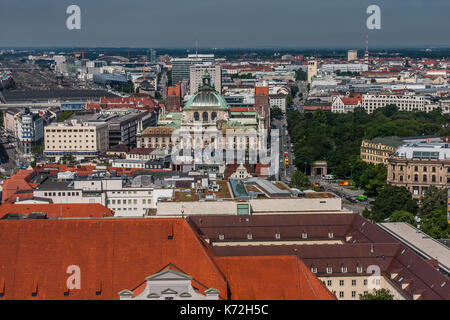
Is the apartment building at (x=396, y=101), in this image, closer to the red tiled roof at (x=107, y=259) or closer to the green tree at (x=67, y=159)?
the green tree at (x=67, y=159)

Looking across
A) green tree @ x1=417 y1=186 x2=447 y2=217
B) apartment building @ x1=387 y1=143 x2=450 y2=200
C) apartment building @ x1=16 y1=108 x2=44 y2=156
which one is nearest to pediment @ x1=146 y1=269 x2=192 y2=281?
green tree @ x1=417 y1=186 x2=447 y2=217

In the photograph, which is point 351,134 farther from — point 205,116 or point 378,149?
point 205,116

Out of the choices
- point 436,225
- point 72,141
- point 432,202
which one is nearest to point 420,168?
point 432,202

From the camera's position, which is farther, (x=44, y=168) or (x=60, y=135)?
(x=60, y=135)

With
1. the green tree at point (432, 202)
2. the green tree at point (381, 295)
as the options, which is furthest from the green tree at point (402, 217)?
the green tree at point (381, 295)
